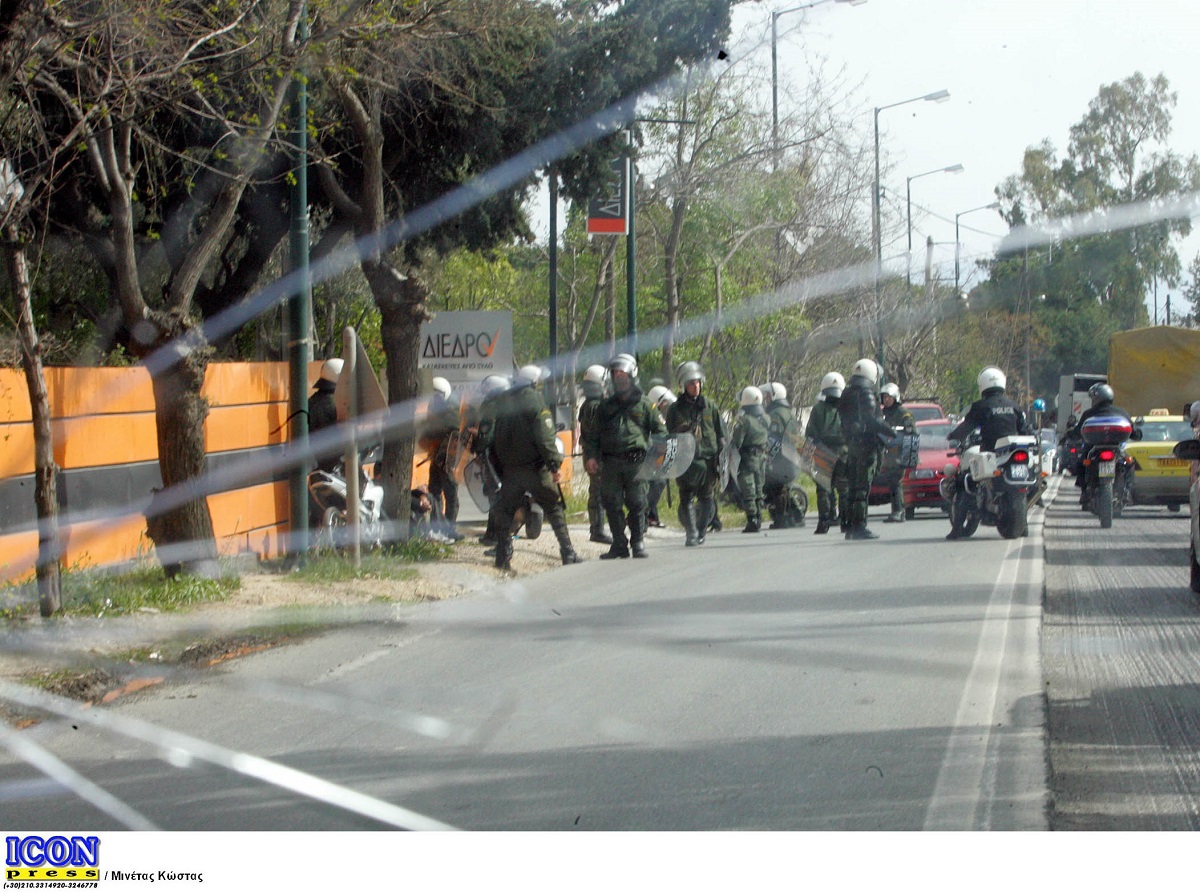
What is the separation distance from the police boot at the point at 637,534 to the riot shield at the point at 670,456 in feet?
4.42

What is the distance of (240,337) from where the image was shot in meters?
23.9

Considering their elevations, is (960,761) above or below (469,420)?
below

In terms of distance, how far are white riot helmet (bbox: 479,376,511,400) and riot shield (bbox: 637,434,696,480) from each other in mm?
1840

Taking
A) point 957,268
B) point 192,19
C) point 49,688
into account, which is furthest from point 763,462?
point 957,268

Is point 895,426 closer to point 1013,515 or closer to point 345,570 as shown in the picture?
point 1013,515

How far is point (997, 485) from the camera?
1555 cm

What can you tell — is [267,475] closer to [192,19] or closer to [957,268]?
[192,19]

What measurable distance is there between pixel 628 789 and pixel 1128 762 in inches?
78.1

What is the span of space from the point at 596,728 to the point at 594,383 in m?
10.1

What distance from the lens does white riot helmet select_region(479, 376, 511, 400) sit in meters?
14.6

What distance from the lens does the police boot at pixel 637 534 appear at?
565 inches

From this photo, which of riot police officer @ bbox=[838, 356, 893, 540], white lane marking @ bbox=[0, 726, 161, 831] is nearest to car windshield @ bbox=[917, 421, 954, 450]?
riot police officer @ bbox=[838, 356, 893, 540]

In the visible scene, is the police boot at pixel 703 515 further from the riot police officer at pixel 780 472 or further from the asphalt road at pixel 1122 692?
the asphalt road at pixel 1122 692

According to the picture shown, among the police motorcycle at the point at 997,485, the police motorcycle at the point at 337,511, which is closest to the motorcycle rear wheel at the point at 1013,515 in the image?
the police motorcycle at the point at 997,485
